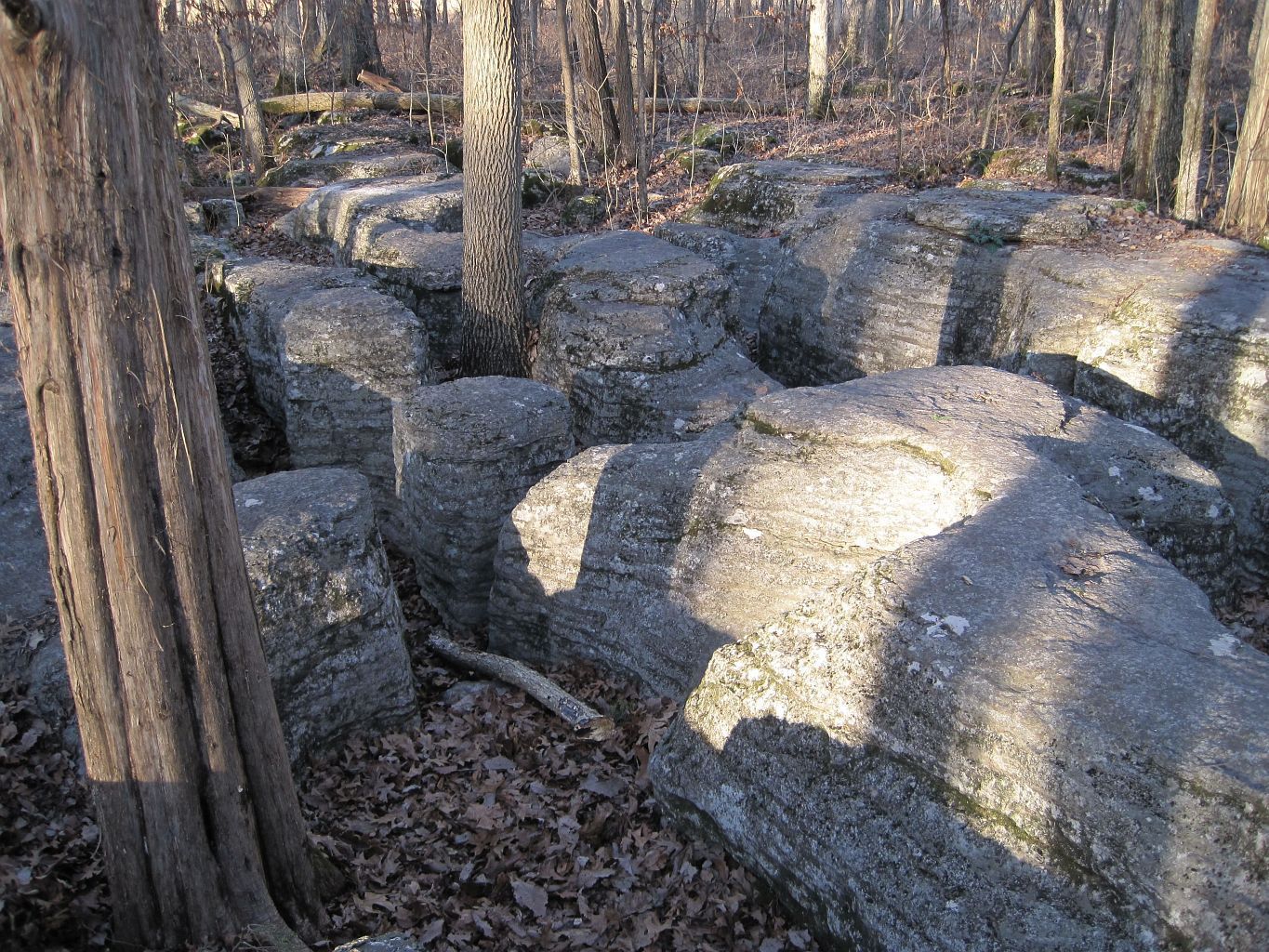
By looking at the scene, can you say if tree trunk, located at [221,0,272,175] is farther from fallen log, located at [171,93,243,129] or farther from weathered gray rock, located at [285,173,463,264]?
weathered gray rock, located at [285,173,463,264]

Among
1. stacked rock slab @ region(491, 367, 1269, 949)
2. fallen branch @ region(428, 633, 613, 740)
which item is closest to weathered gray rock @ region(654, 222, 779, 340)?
stacked rock slab @ region(491, 367, 1269, 949)

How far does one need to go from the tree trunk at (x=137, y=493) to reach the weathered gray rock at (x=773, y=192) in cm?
1022

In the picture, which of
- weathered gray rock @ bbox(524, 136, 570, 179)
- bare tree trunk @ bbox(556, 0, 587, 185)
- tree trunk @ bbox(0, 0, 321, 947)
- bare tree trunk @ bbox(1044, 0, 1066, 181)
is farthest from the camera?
weathered gray rock @ bbox(524, 136, 570, 179)

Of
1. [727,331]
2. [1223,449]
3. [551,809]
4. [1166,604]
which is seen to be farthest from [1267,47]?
[551,809]

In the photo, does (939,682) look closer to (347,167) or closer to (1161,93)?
(1161,93)

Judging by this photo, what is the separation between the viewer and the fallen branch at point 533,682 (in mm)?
6023

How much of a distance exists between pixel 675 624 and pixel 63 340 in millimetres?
4015

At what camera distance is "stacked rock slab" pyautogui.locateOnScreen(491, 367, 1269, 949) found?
339cm

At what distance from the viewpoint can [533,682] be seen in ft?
21.1

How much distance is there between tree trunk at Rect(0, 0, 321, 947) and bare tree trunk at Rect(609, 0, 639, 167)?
495 inches

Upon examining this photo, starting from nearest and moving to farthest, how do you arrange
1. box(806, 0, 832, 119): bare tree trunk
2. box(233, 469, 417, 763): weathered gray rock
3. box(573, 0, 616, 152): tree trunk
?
box(233, 469, 417, 763): weathered gray rock
box(573, 0, 616, 152): tree trunk
box(806, 0, 832, 119): bare tree trunk

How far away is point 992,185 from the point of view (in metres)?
12.5

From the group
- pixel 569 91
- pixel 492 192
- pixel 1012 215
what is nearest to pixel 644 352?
pixel 492 192

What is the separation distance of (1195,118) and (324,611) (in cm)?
1075
